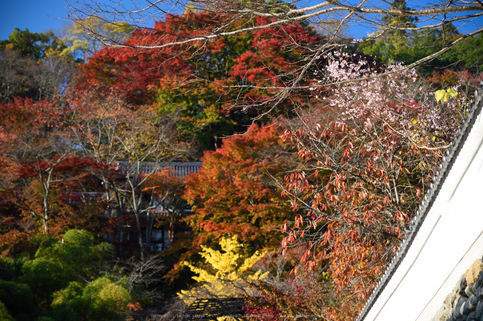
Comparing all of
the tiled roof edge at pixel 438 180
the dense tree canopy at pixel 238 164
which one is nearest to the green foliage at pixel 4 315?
the dense tree canopy at pixel 238 164

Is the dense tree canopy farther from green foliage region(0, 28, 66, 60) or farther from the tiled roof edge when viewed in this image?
green foliage region(0, 28, 66, 60)

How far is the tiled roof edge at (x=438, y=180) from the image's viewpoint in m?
2.87

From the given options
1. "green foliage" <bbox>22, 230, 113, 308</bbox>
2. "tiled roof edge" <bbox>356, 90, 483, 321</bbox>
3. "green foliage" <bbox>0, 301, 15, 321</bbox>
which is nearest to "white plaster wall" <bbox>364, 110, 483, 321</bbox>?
"tiled roof edge" <bbox>356, 90, 483, 321</bbox>

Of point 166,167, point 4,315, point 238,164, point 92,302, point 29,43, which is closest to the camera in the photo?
point 4,315

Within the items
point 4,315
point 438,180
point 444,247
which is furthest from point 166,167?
point 438,180

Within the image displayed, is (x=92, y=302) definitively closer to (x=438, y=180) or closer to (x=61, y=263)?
(x=61, y=263)

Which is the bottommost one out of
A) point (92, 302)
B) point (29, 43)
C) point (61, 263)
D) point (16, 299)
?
point (92, 302)

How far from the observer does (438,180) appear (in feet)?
10.6

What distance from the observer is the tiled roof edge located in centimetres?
287

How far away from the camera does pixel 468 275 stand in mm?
3242

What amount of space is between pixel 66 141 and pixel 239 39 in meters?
7.27

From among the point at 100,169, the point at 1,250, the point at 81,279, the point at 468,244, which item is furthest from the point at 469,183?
the point at 1,250

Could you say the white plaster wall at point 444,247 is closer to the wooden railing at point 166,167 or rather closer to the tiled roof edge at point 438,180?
the tiled roof edge at point 438,180

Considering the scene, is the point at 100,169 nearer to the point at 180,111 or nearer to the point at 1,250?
the point at 1,250
